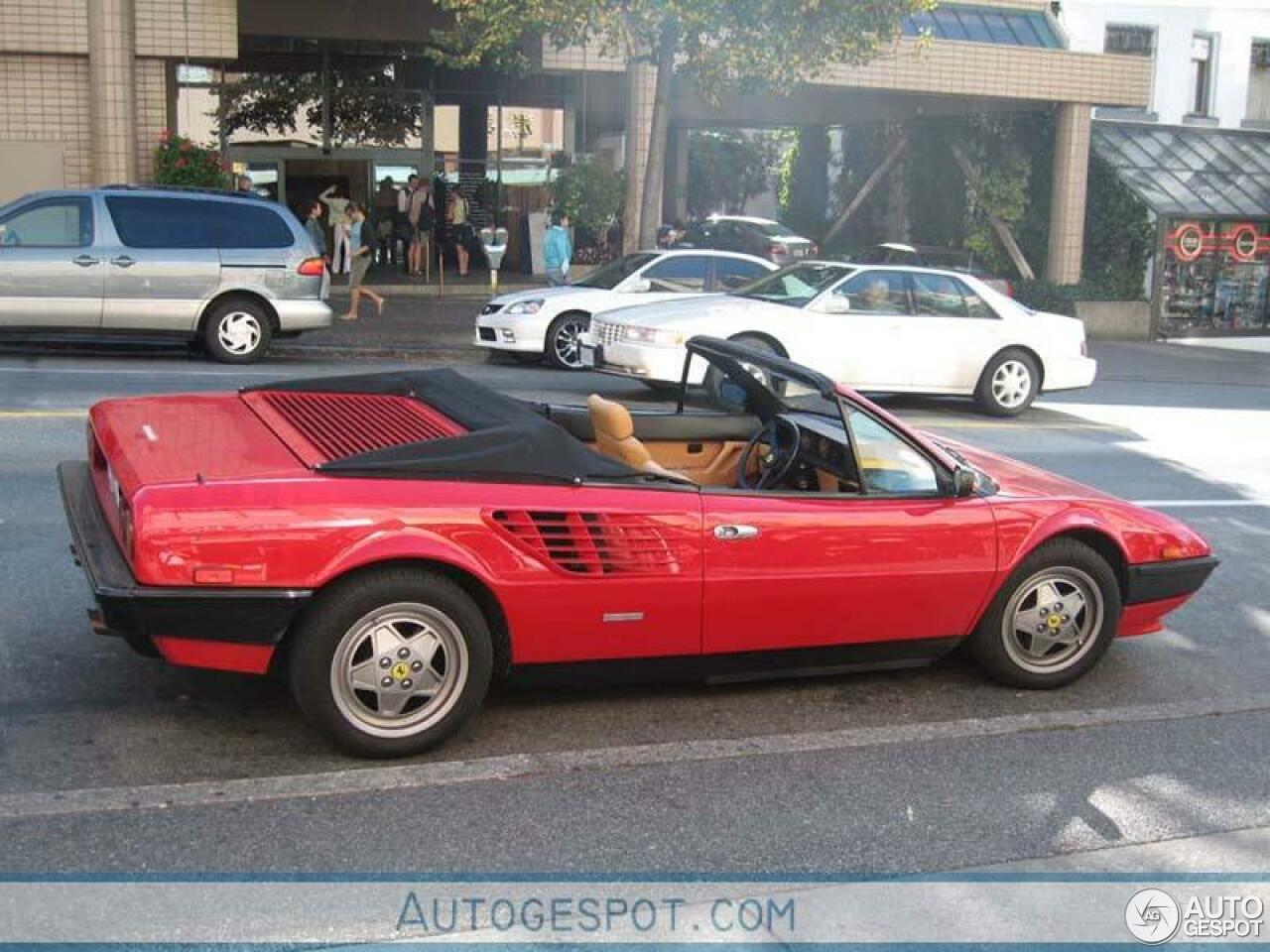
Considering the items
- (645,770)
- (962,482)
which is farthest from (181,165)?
(645,770)

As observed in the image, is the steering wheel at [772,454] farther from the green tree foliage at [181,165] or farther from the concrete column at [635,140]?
the concrete column at [635,140]

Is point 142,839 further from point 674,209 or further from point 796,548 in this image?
point 674,209

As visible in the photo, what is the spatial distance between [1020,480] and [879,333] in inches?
320

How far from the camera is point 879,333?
47.2ft

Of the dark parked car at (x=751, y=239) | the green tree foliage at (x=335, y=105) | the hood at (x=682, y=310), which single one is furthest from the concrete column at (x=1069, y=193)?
the hood at (x=682, y=310)

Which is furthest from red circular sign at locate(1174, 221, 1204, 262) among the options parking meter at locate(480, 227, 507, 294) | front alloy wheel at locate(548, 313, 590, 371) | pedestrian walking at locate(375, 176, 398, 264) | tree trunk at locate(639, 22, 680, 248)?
front alloy wheel at locate(548, 313, 590, 371)

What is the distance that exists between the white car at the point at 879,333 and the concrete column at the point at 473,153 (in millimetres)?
13867

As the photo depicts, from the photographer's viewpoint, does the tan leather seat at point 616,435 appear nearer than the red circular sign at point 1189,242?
Yes

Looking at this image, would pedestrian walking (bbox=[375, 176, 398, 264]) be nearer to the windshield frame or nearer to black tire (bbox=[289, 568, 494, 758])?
the windshield frame

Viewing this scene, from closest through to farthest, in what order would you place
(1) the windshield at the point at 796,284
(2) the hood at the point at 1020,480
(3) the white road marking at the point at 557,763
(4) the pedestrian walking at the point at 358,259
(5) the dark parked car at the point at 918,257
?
(3) the white road marking at the point at 557,763
(2) the hood at the point at 1020,480
(1) the windshield at the point at 796,284
(4) the pedestrian walking at the point at 358,259
(5) the dark parked car at the point at 918,257

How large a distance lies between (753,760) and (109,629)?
2195 mm

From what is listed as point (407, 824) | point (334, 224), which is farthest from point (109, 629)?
point (334, 224)

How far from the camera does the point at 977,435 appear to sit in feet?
43.8

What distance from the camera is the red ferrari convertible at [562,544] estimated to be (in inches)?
190
